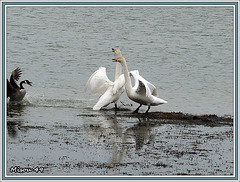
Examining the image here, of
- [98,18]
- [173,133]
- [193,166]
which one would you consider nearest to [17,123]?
[173,133]

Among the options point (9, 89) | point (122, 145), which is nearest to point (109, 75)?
point (9, 89)

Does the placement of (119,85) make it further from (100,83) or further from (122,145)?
(122,145)

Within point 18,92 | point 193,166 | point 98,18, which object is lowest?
point 193,166

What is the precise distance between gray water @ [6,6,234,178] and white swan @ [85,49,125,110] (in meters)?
0.38

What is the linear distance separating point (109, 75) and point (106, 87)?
238 inches

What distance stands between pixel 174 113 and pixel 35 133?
16.2 feet

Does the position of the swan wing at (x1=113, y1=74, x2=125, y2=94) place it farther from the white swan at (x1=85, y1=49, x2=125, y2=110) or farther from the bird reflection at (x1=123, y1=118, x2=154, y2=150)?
the bird reflection at (x1=123, y1=118, x2=154, y2=150)

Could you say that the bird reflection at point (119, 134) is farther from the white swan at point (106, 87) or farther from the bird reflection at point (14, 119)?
the bird reflection at point (14, 119)

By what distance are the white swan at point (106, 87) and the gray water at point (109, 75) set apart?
0.38 m

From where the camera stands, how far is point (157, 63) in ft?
84.7

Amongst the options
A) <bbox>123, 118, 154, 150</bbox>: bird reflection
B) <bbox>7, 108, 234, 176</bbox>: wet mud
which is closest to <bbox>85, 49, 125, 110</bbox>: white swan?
<bbox>7, 108, 234, 176</bbox>: wet mud

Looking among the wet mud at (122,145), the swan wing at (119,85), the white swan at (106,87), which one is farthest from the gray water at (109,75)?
the swan wing at (119,85)

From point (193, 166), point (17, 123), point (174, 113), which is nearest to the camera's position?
point (193, 166)

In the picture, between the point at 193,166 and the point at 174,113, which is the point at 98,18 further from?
the point at 193,166
